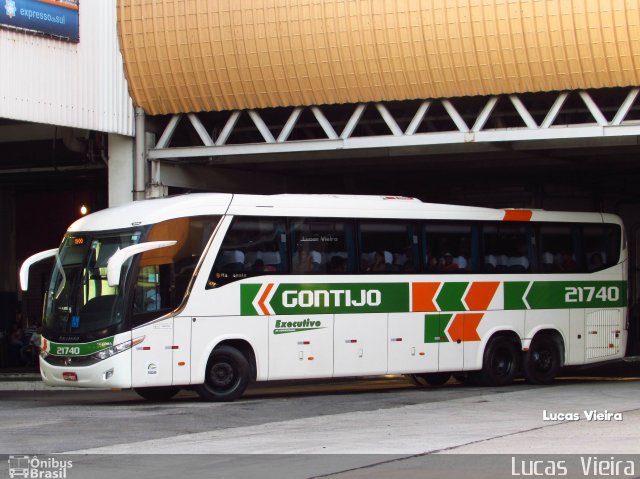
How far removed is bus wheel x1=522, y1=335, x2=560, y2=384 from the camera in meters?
23.2

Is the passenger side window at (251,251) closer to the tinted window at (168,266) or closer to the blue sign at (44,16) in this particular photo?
the tinted window at (168,266)

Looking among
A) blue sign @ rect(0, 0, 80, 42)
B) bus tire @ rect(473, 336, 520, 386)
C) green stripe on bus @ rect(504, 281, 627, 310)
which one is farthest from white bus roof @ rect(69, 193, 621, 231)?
blue sign @ rect(0, 0, 80, 42)

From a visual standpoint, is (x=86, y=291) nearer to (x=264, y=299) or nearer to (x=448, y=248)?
(x=264, y=299)

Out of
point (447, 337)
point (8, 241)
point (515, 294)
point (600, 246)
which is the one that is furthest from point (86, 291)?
point (8, 241)

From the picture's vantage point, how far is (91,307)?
18.6 metres

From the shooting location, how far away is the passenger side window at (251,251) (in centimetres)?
1925

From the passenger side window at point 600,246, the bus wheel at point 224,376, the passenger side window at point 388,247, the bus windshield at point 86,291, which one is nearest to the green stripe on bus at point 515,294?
the passenger side window at point 600,246

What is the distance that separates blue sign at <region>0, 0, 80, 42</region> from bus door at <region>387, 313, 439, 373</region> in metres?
8.82

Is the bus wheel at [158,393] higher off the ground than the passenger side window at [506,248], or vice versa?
the passenger side window at [506,248]

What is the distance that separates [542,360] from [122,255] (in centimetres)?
923

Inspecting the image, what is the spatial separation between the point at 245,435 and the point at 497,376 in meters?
9.43

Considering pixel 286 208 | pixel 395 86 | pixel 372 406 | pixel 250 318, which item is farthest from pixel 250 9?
pixel 372 406

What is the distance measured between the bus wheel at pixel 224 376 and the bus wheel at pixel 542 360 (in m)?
6.20

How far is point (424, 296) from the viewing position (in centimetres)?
2162
